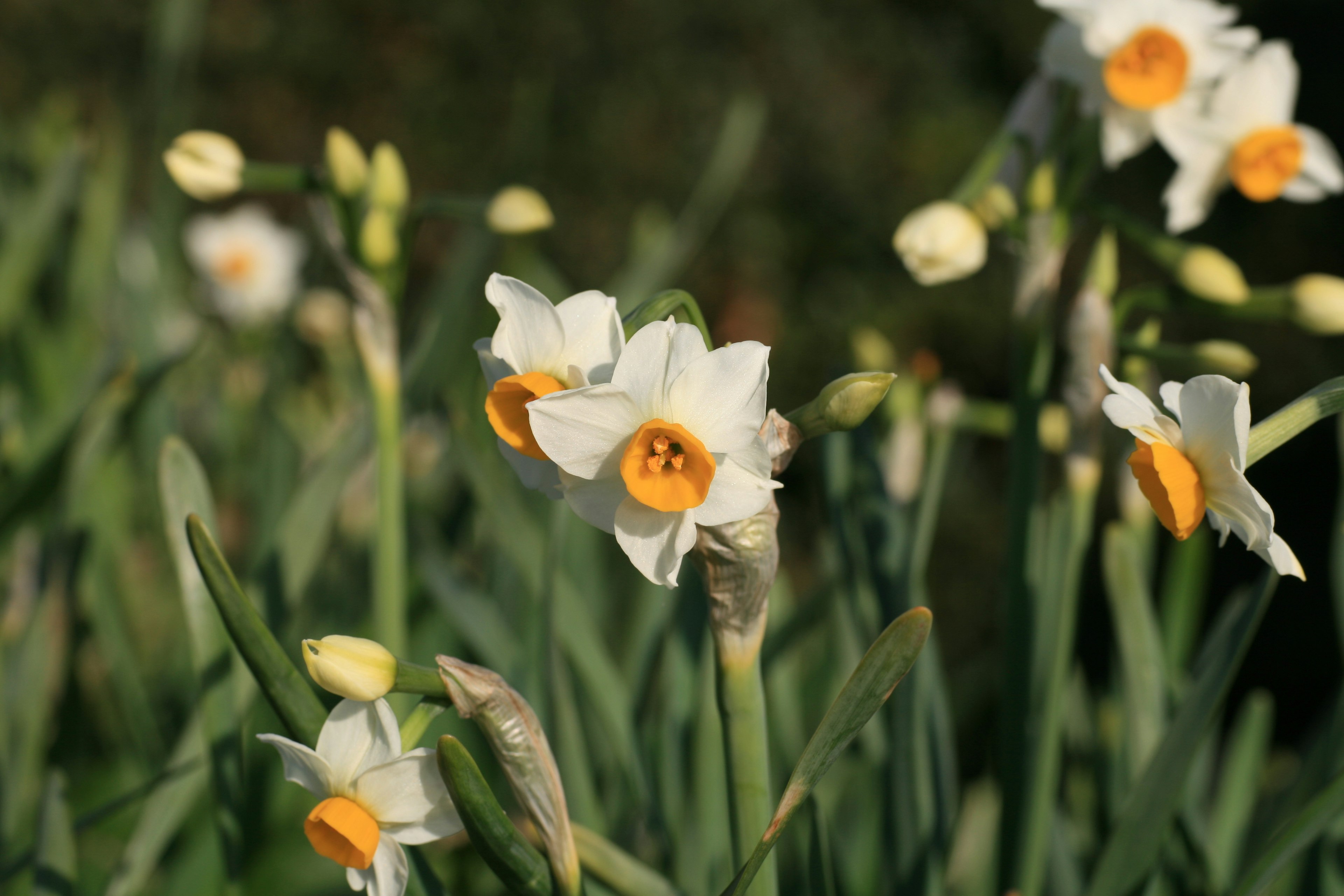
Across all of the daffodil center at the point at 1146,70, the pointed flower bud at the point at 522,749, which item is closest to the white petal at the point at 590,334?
the pointed flower bud at the point at 522,749

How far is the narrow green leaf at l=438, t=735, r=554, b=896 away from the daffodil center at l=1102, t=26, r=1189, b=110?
1.90 ft

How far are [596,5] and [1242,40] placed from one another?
4058mm

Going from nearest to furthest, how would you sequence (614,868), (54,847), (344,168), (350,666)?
(350,666), (614,868), (54,847), (344,168)

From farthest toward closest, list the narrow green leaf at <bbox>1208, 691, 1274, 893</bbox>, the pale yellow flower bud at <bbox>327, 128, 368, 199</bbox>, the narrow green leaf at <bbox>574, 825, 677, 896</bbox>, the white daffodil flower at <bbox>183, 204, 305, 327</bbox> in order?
1. the white daffodil flower at <bbox>183, 204, 305, 327</bbox>
2. the narrow green leaf at <bbox>1208, 691, 1274, 893</bbox>
3. the pale yellow flower bud at <bbox>327, 128, 368, 199</bbox>
4. the narrow green leaf at <bbox>574, 825, 677, 896</bbox>

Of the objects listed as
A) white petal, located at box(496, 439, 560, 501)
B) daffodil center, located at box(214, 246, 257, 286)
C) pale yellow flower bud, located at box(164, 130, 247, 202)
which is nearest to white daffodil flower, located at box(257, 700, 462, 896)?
white petal, located at box(496, 439, 560, 501)

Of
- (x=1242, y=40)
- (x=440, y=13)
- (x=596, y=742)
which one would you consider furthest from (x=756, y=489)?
(x=440, y=13)

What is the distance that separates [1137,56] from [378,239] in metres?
0.53

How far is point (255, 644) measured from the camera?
428mm

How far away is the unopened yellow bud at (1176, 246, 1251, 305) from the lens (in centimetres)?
66

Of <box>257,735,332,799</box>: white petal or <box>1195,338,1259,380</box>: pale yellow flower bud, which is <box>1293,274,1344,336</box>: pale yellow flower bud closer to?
<box>1195,338,1259,380</box>: pale yellow flower bud

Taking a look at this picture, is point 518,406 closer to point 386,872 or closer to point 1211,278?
point 386,872

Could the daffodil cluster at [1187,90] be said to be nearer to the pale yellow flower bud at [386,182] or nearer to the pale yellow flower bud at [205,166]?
the pale yellow flower bud at [386,182]

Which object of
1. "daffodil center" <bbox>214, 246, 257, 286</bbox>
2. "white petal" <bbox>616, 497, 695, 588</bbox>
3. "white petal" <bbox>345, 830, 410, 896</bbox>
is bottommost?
"daffodil center" <bbox>214, 246, 257, 286</bbox>

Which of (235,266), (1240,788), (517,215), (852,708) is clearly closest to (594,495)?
(852,708)
